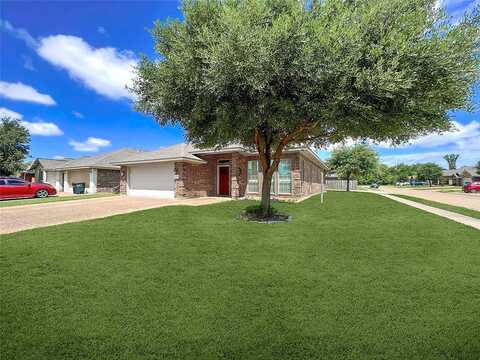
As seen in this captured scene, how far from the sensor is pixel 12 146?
114 ft

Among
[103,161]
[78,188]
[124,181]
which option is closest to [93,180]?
[78,188]

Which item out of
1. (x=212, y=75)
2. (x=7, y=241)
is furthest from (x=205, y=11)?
(x=7, y=241)

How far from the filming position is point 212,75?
7.25 meters

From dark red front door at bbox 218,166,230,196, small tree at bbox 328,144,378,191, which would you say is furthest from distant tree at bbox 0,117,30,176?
small tree at bbox 328,144,378,191

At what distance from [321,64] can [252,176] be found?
12.4 meters

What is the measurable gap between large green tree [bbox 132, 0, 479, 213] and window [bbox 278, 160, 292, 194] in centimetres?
923

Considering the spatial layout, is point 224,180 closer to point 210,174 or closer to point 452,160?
point 210,174

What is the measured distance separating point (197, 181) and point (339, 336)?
16.8 meters

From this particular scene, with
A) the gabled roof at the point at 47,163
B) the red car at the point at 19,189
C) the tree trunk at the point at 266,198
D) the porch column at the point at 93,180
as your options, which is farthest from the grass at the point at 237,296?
the gabled roof at the point at 47,163

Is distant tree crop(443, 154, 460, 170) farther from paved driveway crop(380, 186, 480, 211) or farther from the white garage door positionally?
the white garage door

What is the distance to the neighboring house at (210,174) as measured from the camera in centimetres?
1759

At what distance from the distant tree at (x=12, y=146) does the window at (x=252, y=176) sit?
3437cm

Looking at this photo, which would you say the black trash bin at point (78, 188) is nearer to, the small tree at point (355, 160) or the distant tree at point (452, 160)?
the small tree at point (355, 160)

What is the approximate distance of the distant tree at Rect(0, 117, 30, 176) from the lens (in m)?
34.0
